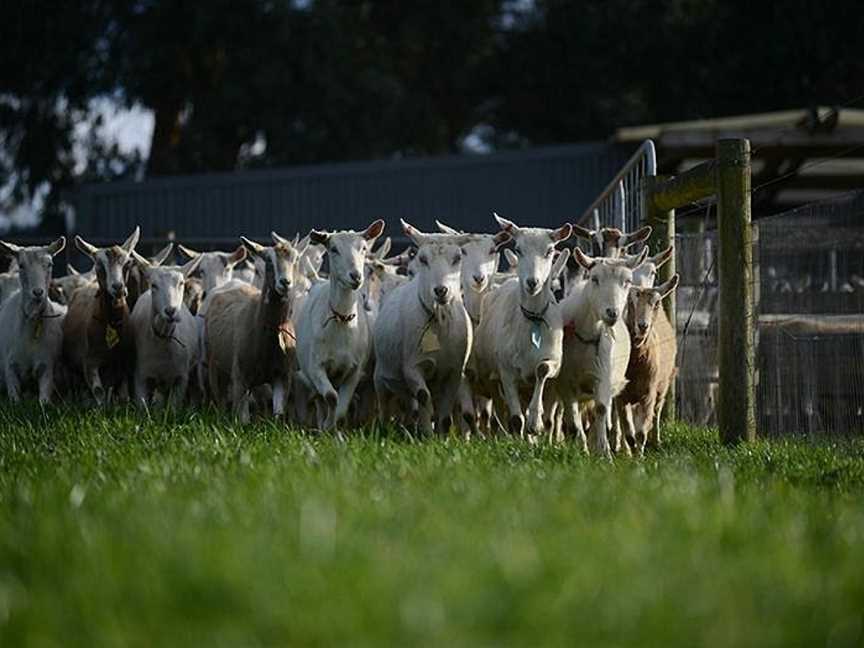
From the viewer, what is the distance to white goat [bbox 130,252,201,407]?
1385cm

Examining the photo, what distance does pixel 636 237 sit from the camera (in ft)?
40.4

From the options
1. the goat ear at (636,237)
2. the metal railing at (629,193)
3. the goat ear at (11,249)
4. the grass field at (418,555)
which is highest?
the metal railing at (629,193)

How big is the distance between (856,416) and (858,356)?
44cm

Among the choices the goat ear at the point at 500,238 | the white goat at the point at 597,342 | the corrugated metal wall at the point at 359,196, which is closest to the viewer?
the white goat at the point at 597,342

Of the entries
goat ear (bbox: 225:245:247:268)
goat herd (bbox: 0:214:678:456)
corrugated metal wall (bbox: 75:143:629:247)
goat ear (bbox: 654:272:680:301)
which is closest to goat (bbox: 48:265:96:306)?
goat herd (bbox: 0:214:678:456)

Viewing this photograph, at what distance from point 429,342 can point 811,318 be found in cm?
299

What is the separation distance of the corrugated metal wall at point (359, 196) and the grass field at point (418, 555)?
21841 mm

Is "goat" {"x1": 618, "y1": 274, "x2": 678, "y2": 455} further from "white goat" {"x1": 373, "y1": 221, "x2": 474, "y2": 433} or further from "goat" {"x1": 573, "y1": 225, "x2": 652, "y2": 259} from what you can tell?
"white goat" {"x1": 373, "y1": 221, "x2": 474, "y2": 433}

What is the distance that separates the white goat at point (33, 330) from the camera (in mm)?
14961

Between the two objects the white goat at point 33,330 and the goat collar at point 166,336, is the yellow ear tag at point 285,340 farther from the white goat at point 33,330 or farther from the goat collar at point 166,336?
the white goat at point 33,330

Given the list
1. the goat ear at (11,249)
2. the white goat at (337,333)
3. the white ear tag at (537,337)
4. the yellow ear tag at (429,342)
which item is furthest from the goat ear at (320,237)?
the goat ear at (11,249)

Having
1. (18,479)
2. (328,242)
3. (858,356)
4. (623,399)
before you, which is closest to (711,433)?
(623,399)

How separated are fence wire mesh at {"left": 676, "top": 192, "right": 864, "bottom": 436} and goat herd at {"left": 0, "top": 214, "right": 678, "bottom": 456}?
2.82 feet

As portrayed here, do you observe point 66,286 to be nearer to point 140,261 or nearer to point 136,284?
point 136,284
